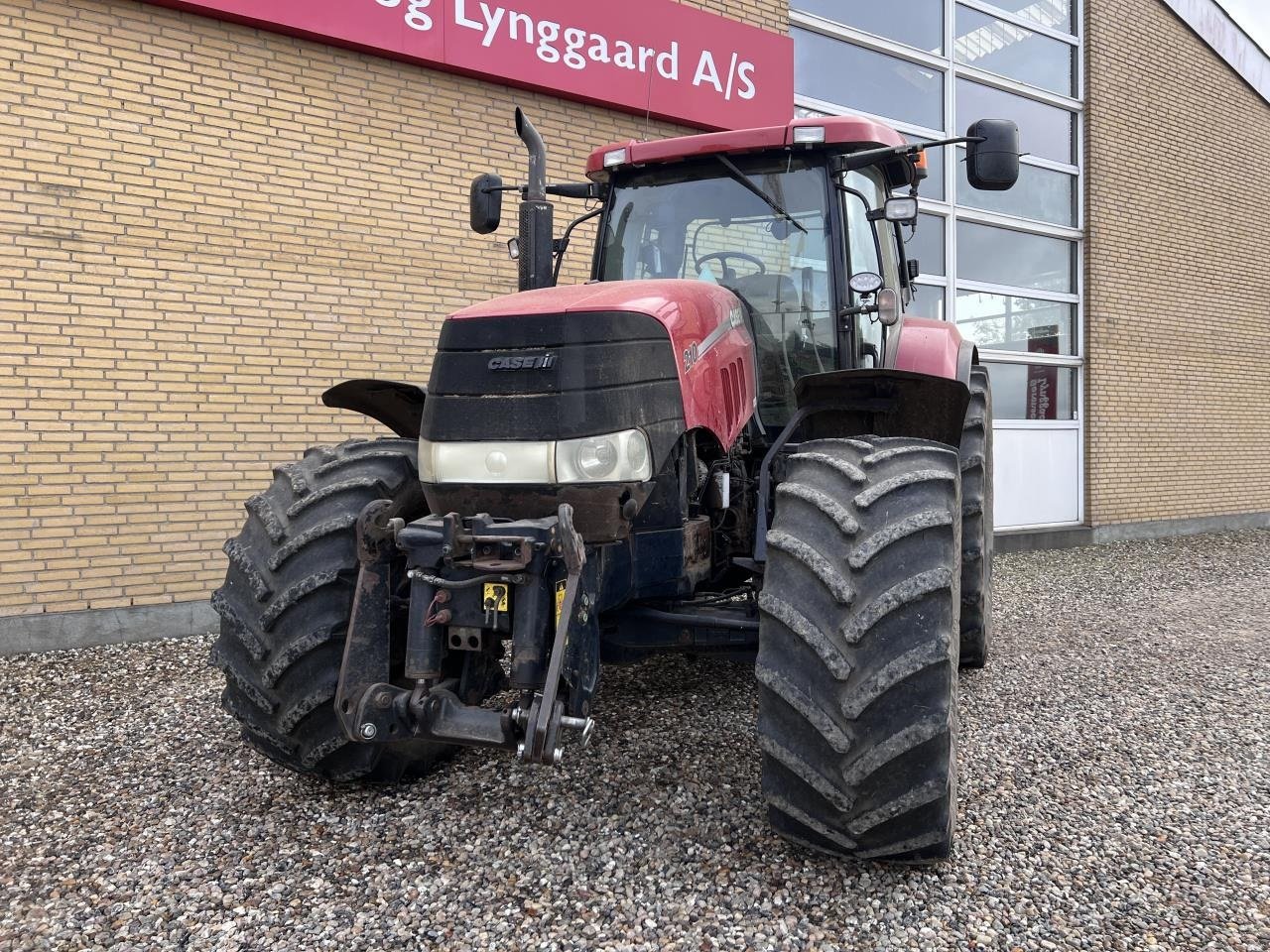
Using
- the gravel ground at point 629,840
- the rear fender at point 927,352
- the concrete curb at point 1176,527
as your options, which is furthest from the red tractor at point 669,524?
the concrete curb at point 1176,527

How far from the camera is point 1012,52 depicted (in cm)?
1038

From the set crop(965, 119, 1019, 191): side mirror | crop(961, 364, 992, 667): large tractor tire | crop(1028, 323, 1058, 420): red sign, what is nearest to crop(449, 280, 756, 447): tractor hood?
crop(965, 119, 1019, 191): side mirror

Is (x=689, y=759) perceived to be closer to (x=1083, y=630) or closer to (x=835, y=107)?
(x=1083, y=630)

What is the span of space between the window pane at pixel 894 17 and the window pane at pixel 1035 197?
131 cm

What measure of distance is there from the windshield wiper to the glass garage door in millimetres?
6250

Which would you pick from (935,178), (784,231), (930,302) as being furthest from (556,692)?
(935,178)

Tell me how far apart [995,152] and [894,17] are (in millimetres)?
7291

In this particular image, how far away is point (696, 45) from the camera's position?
748 cm

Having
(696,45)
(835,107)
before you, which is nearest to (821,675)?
(696,45)

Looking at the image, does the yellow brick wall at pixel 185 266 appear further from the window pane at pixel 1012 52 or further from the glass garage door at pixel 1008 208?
the window pane at pixel 1012 52

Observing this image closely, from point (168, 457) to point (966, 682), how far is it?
4893 millimetres

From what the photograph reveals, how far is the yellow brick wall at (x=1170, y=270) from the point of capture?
423 inches

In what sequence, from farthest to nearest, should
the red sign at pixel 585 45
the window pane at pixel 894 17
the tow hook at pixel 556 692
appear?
the window pane at pixel 894 17 → the red sign at pixel 585 45 → the tow hook at pixel 556 692

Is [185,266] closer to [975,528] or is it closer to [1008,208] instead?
[975,528]
